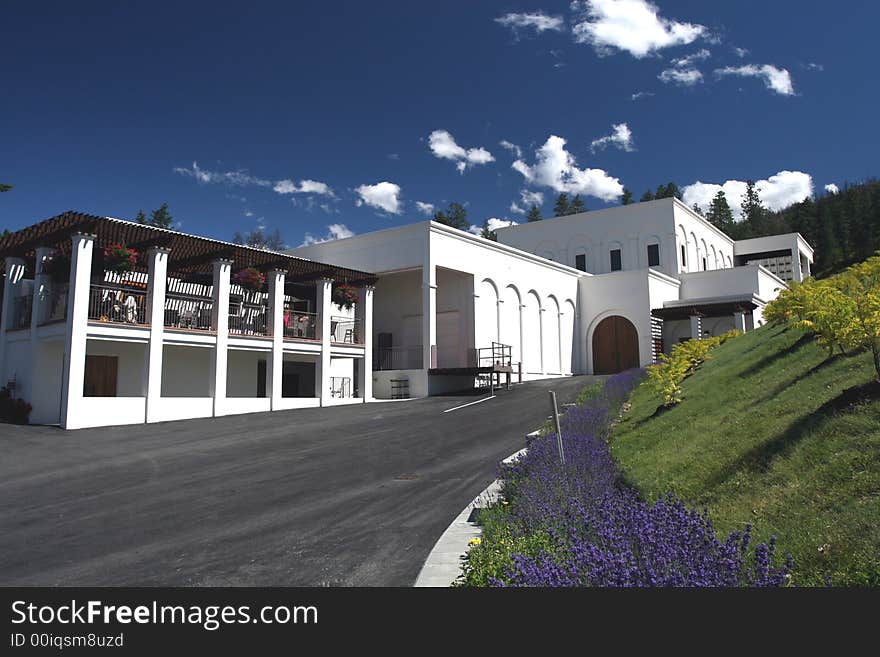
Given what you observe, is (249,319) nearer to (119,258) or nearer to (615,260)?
(119,258)

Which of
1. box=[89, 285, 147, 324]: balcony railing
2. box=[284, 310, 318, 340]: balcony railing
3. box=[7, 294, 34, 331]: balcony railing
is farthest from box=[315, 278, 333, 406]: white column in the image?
box=[7, 294, 34, 331]: balcony railing

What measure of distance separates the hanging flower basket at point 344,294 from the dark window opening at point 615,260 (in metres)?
24.6

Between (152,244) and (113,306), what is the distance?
7.58 ft

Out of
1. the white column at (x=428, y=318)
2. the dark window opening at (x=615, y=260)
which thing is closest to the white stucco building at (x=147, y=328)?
the white column at (x=428, y=318)

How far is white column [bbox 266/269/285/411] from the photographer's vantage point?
878 inches

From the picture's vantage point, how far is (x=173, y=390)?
22016 mm

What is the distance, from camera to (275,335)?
22.8m

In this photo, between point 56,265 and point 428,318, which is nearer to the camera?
point 56,265

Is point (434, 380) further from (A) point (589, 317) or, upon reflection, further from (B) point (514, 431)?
(A) point (589, 317)

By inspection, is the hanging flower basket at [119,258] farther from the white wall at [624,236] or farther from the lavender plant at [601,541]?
the white wall at [624,236]

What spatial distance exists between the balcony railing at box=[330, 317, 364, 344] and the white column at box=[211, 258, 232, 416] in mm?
5341

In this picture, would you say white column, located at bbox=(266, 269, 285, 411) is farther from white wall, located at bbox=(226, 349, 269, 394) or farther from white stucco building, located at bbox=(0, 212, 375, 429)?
white wall, located at bbox=(226, 349, 269, 394)

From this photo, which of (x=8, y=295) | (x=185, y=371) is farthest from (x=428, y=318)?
(x=8, y=295)

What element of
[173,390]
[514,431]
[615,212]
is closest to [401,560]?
[514,431]
